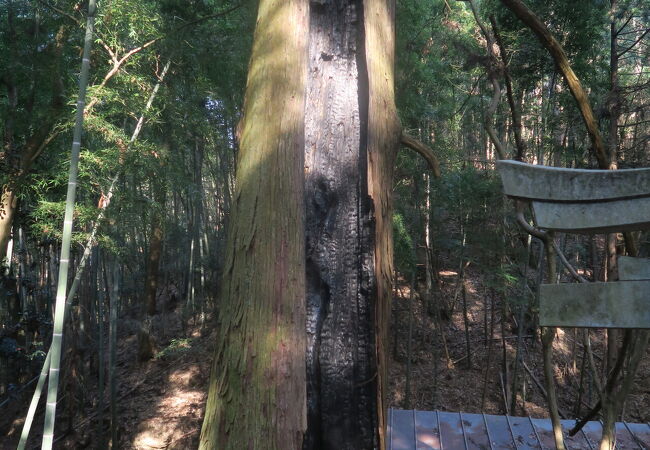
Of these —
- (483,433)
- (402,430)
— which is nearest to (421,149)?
(402,430)

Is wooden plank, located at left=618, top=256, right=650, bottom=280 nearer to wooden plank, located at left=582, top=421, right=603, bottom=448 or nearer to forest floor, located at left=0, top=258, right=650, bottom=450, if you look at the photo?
wooden plank, located at left=582, top=421, right=603, bottom=448

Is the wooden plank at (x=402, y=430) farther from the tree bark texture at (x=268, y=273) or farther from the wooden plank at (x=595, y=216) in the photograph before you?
the tree bark texture at (x=268, y=273)

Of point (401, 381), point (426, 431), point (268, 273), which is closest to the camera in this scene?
point (268, 273)

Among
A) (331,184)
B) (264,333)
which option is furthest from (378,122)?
(264,333)

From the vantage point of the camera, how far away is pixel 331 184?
1.13 meters

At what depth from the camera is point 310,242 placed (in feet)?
3.63

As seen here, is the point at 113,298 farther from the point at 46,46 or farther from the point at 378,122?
the point at 378,122

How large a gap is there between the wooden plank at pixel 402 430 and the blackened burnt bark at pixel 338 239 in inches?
94.1

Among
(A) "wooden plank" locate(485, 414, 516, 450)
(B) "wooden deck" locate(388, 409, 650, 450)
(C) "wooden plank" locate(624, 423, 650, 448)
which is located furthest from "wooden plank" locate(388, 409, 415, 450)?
(C) "wooden plank" locate(624, 423, 650, 448)

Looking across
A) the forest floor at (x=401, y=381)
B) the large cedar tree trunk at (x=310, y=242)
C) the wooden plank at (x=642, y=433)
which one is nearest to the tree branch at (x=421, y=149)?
the large cedar tree trunk at (x=310, y=242)

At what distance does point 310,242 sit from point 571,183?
0.91m

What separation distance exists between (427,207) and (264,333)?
643 centimetres

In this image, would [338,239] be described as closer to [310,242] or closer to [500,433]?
[310,242]

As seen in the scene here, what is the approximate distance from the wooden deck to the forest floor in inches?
109
